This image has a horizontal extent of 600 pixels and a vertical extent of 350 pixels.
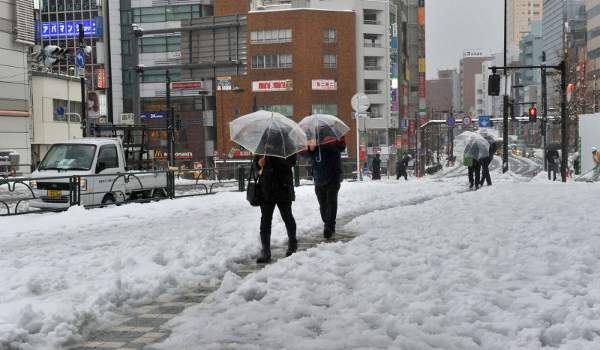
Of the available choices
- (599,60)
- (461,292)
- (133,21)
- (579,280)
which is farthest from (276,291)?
(599,60)

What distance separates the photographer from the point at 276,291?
18.8ft

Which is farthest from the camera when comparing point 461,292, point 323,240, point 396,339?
point 323,240

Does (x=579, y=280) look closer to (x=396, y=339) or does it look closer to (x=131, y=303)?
(x=396, y=339)

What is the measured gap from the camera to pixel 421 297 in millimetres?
5352

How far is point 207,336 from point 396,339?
51.3 inches

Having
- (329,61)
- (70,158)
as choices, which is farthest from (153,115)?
(70,158)

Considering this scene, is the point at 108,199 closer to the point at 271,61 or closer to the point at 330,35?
the point at 271,61

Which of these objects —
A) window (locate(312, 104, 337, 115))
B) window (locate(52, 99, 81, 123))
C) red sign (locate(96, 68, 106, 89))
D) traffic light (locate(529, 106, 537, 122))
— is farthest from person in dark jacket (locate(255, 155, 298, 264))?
red sign (locate(96, 68, 106, 89))

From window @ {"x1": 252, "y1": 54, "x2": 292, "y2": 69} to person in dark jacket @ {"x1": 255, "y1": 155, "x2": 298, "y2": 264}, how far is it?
60378 mm

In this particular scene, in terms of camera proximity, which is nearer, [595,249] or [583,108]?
[595,249]

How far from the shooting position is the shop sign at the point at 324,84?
67.2m

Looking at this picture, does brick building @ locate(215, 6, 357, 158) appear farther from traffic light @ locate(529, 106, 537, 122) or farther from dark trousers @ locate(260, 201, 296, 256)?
→ dark trousers @ locate(260, 201, 296, 256)

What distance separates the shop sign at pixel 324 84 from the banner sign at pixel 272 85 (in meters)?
2.35

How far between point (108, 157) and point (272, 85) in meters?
51.5
